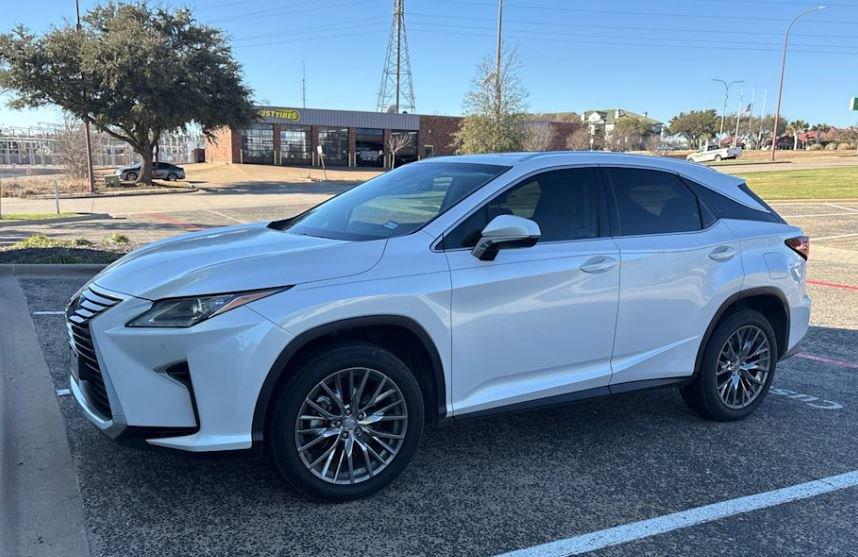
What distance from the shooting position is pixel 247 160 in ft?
189

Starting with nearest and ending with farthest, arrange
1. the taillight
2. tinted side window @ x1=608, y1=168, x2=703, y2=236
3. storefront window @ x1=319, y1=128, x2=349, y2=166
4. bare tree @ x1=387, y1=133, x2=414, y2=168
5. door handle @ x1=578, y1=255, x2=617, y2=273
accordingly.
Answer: door handle @ x1=578, y1=255, x2=617, y2=273
tinted side window @ x1=608, y1=168, x2=703, y2=236
the taillight
storefront window @ x1=319, y1=128, x2=349, y2=166
bare tree @ x1=387, y1=133, x2=414, y2=168

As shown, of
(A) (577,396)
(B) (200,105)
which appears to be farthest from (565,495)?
(B) (200,105)

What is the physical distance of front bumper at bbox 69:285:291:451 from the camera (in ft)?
9.43

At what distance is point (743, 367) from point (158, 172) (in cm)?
4327

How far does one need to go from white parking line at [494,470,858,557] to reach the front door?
0.82 metres

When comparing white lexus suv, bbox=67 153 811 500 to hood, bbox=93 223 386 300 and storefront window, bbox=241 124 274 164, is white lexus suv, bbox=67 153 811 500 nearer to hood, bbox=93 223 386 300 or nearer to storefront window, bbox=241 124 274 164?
hood, bbox=93 223 386 300

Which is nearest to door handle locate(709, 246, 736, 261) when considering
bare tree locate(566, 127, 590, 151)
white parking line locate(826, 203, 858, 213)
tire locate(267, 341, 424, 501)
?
tire locate(267, 341, 424, 501)

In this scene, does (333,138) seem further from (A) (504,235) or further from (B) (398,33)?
(A) (504,235)

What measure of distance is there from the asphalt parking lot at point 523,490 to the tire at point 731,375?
0.13m

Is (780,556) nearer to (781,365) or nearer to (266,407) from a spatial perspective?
(266,407)

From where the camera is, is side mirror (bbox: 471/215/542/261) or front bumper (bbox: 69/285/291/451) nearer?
front bumper (bbox: 69/285/291/451)

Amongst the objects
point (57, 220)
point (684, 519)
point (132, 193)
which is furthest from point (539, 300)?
point (132, 193)

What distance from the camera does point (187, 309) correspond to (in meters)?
2.94

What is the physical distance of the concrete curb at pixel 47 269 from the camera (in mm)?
8383
